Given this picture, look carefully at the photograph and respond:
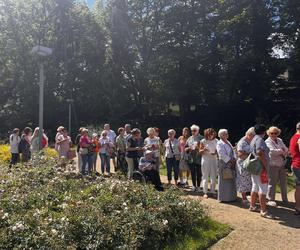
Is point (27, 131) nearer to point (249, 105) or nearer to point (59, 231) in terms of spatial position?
point (59, 231)

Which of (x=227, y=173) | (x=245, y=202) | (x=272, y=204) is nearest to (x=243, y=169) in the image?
(x=227, y=173)

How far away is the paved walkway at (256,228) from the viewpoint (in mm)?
6555

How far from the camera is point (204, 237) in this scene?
266 inches

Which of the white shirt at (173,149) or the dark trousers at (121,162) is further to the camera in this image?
the dark trousers at (121,162)

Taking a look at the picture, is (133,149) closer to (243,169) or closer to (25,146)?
(243,169)

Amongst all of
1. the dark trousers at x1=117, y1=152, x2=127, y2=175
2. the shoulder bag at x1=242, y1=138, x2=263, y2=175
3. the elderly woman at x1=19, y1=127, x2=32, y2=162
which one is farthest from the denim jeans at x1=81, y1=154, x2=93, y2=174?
the shoulder bag at x1=242, y1=138, x2=263, y2=175

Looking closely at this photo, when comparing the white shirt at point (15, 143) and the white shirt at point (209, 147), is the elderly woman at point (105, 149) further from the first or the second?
the white shirt at point (209, 147)

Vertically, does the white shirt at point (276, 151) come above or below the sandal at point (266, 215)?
above

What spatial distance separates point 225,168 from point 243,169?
391mm

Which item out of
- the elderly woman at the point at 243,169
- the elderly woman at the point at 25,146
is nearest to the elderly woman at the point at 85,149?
the elderly woman at the point at 25,146

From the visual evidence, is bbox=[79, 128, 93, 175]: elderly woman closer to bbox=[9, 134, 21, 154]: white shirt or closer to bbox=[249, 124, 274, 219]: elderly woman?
bbox=[9, 134, 21, 154]: white shirt

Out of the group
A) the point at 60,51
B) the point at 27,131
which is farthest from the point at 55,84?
the point at 27,131

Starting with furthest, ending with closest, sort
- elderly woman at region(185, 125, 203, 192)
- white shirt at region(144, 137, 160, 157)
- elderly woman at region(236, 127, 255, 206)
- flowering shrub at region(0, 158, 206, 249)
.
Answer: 1. elderly woman at region(185, 125, 203, 192)
2. white shirt at region(144, 137, 160, 157)
3. elderly woman at region(236, 127, 255, 206)
4. flowering shrub at region(0, 158, 206, 249)

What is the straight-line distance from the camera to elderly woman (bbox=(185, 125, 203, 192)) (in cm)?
1049
